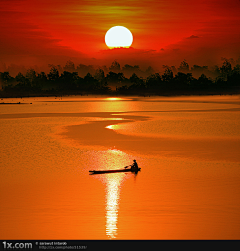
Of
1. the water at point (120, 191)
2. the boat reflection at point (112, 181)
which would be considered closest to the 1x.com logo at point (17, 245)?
the water at point (120, 191)

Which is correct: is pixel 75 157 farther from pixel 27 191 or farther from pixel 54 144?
pixel 27 191

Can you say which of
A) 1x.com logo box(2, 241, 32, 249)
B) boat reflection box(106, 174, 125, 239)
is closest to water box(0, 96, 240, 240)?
boat reflection box(106, 174, 125, 239)

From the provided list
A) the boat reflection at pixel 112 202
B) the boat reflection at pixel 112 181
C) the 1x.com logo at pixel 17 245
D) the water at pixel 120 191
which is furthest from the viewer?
the boat reflection at pixel 112 181

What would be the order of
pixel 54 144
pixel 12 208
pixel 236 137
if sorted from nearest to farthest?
pixel 12 208 → pixel 54 144 → pixel 236 137

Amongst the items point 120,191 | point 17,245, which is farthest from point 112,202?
point 17,245

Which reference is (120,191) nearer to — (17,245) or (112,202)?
(112,202)

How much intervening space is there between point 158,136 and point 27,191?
24901mm

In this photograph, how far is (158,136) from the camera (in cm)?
4319

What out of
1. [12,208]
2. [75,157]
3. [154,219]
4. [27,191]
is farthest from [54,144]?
[154,219]

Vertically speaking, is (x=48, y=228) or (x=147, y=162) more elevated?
(x=147, y=162)

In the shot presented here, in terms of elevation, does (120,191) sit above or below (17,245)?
above

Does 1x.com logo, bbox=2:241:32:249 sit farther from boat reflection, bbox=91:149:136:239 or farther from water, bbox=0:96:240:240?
boat reflection, bbox=91:149:136:239

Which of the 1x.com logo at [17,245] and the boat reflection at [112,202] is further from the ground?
the boat reflection at [112,202]

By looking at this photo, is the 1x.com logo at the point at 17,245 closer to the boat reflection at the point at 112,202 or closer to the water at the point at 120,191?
the water at the point at 120,191
